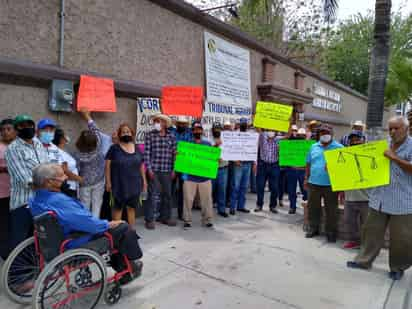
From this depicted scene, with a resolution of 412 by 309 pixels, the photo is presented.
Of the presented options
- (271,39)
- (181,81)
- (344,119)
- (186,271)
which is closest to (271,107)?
(181,81)

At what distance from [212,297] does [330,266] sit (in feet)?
5.49

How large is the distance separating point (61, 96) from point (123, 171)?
1.37 meters

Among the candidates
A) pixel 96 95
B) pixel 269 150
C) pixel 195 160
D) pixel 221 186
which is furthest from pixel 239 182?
pixel 96 95

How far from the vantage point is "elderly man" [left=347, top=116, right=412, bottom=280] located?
141 inches

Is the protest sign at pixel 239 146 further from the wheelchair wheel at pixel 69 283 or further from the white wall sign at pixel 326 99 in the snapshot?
the white wall sign at pixel 326 99

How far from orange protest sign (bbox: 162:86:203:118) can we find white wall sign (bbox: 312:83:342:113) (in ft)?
31.5

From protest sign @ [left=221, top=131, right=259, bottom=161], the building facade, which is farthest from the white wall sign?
protest sign @ [left=221, top=131, right=259, bottom=161]

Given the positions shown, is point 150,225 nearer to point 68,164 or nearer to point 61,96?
point 68,164

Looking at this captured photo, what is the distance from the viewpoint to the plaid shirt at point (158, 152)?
5133mm

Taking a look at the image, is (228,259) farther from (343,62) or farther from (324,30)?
(343,62)

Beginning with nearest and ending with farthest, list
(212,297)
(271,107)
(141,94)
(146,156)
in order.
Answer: (212,297)
(146,156)
(141,94)
(271,107)

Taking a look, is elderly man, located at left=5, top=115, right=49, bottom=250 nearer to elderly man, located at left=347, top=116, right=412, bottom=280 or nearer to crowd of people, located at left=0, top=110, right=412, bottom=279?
crowd of people, located at left=0, top=110, right=412, bottom=279

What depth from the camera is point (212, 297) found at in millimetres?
3170

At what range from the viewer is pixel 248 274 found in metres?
3.69
